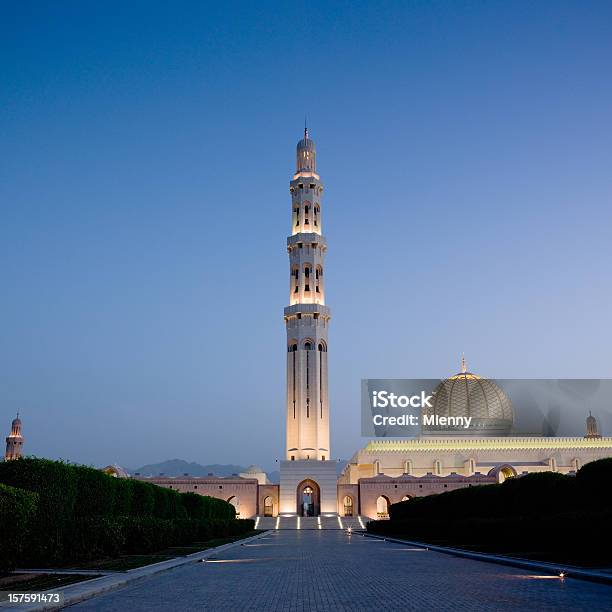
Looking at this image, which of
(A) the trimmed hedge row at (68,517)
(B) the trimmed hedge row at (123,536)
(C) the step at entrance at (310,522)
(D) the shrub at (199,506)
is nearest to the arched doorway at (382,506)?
(C) the step at entrance at (310,522)

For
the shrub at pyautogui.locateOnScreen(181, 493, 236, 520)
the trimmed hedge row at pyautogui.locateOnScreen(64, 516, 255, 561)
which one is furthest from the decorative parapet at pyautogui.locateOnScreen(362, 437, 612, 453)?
the trimmed hedge row at pyautogui.locateOnScreen(64, 516, 255, 561)

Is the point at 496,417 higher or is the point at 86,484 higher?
the point at 496,417

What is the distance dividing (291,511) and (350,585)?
5005 cm

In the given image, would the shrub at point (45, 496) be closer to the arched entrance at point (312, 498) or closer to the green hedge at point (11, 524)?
the green hedge at point (11, 524)

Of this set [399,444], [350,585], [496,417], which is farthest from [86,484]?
[496,417]

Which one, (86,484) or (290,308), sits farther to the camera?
(290,308)

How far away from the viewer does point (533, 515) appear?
20422 mm

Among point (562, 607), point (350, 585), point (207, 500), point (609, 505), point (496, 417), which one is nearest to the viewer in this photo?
point (562, 607)

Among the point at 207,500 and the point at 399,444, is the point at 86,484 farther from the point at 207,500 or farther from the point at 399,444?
the point at 399,444

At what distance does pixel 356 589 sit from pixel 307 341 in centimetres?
5135

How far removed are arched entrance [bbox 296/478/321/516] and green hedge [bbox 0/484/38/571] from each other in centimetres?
5003

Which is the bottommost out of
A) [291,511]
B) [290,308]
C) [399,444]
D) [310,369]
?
A: [291,511]

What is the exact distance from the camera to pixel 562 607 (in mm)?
8883

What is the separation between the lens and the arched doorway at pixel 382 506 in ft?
198
